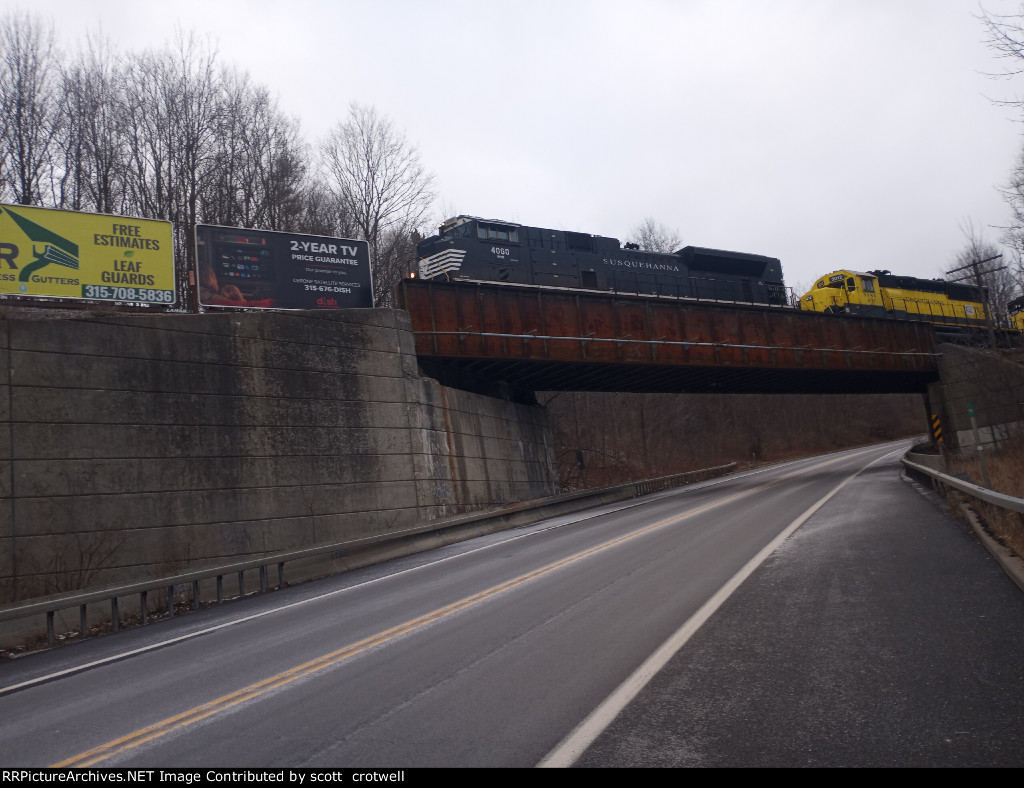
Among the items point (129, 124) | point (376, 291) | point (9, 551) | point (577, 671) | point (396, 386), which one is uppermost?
point (129, 124)

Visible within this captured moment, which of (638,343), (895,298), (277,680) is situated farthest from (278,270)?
(895,298)

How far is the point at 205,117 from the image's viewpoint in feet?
105

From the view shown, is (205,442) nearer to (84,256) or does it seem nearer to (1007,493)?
(84,256)

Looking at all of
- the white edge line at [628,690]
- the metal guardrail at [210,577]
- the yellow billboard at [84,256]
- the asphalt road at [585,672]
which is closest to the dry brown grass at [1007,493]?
the asphalt road at [585,672]

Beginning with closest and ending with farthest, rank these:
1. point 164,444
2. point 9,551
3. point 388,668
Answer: point 388,668, point 9,551, point 164,444

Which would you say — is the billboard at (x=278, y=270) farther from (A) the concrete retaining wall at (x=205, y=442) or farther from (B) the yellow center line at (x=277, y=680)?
(B) the yellow center line at (x=277, y=680)

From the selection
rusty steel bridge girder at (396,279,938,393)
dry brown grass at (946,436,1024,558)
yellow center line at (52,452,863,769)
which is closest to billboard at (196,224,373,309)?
rusty steel bridge girder at (396,279,938,393)

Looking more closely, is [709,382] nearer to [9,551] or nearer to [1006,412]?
[1006,412]

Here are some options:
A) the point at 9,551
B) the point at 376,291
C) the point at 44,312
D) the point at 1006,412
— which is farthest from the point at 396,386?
the point at 1006,412

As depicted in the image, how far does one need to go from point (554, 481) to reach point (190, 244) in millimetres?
17409

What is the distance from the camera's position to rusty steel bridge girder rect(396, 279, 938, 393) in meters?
24.4

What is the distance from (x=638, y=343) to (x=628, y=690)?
23.7 m

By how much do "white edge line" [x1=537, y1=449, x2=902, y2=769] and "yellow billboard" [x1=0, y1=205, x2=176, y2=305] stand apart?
15.3 metres

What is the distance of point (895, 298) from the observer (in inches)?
1555
